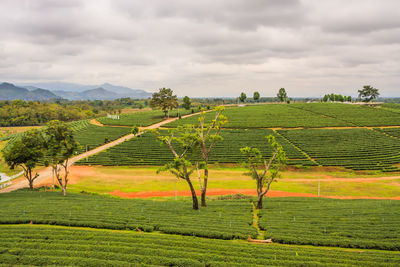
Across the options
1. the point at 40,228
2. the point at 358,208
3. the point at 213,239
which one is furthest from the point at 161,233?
the point at 358,208

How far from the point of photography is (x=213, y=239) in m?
15.6

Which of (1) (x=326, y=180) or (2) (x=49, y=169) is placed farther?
(2) (x=49, y=169)

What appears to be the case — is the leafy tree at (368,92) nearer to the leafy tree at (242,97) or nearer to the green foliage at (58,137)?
the leafy tree at (242,97)

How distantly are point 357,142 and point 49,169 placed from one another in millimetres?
74705

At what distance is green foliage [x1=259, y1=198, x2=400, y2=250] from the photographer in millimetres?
15664

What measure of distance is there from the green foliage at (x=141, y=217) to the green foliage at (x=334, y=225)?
2.17m

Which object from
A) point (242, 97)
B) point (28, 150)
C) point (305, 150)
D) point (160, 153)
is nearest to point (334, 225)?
point (28, 150)

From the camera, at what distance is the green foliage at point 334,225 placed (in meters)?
15.7

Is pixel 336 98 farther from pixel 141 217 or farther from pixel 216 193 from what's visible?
pixel 141 217

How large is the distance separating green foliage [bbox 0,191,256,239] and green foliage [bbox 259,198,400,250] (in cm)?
217

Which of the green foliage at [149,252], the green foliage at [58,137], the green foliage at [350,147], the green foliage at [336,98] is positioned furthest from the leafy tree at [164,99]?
the green foliage at [336,98]

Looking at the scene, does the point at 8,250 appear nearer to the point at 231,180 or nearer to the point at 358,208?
the point at 358,208

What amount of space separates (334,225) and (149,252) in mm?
13997

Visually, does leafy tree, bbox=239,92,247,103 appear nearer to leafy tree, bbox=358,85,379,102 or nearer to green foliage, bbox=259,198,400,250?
leafy tree, bbox=358,85,379,102
